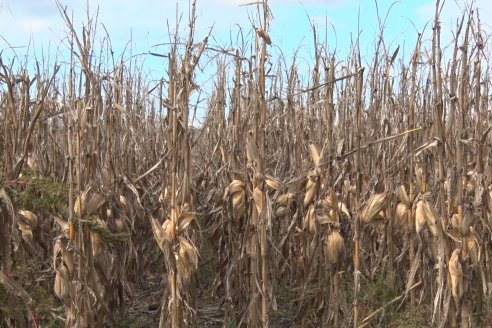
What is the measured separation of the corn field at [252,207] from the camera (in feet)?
8.95

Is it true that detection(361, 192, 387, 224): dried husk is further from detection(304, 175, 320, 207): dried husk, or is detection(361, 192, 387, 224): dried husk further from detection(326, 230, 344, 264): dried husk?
detection(304, 175, 320, 207): dried husk

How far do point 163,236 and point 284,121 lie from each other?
8.38ft

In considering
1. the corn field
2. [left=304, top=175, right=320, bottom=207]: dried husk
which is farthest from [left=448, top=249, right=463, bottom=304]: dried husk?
[left=304, top=175, right=320, bottom=207]: dried husk

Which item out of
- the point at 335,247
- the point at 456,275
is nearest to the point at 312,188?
the point at 335,247

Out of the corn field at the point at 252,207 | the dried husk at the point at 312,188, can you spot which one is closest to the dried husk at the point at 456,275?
the corn field at the point at 252,207

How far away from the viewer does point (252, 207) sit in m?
2.97

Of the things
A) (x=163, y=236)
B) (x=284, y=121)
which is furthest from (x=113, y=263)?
(x=284, y=121)

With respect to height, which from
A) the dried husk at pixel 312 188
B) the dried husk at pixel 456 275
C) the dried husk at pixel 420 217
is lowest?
the dried husk at pixel 456 275

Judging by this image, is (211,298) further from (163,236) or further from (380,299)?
(163,236)

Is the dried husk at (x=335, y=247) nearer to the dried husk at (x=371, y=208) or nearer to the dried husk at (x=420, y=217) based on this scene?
the dried husk at (x=371, y=208)

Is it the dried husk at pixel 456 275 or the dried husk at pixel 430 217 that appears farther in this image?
the dried husk at pixel 430 217

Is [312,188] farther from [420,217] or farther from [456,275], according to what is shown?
[456,275]

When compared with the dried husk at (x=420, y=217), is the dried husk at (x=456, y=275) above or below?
below

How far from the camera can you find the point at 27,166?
347 centimetres
